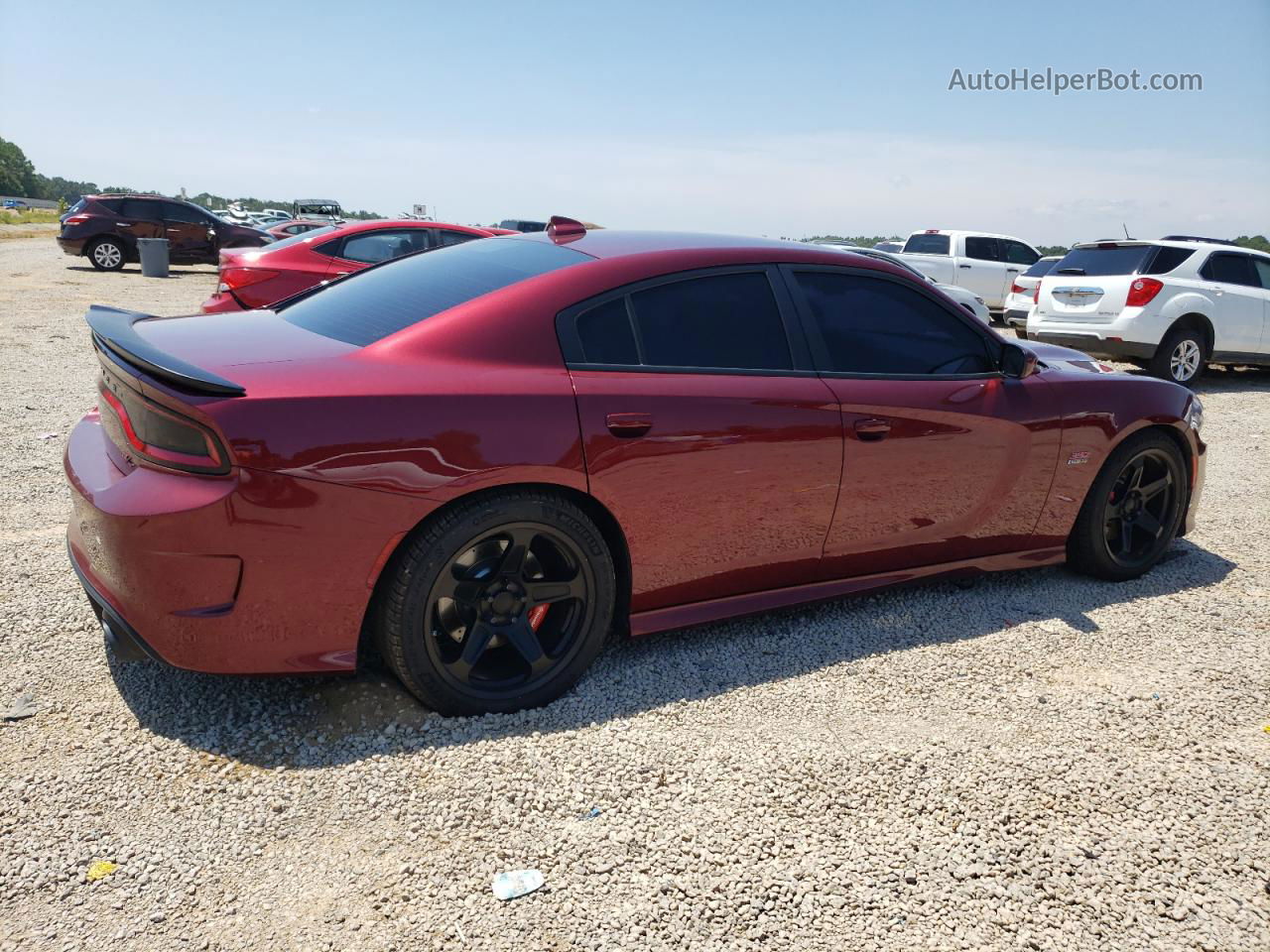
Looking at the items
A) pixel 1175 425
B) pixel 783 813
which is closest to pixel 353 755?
pixel 783 813

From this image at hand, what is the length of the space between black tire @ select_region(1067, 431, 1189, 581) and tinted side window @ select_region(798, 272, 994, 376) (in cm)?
93

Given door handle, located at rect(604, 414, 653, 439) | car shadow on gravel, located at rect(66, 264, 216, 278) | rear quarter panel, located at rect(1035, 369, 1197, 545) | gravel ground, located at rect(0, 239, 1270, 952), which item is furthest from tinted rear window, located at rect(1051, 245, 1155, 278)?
car shadow on gravel, located at rect(66, 264, 216, 278)

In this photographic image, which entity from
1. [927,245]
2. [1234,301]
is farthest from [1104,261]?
[927,245]

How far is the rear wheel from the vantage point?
69.1 feet

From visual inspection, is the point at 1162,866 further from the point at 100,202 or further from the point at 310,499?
the point at 100,202

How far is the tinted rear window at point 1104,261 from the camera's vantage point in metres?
11.3

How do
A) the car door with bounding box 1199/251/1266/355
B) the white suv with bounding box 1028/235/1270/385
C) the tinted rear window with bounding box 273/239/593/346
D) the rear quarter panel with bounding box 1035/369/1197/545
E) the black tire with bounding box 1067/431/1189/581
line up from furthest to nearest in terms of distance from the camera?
the car door with bounding box 1199/251/1266/355 < the white suv with bounding box 1028/235/1270/385 < the black tire with bounding box 1067/431/1189/581 < the rear quarter panel with bounding box 1035/369/1197/545 < the tinted rear window with bounding box 273/239/593/346

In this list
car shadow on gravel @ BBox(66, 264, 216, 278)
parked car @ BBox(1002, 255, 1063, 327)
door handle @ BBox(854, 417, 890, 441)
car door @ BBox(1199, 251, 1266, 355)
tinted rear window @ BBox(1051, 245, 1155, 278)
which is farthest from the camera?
car shadow on gravel @ BBox(66, 264, 216, 278)

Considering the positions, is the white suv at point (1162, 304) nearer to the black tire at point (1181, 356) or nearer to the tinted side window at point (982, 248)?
the black tire at point (1181, 356)

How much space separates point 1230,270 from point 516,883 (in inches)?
500

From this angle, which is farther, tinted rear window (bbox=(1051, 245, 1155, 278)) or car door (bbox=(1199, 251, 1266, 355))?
car door (bbox=(1199, 251, 1266, 355))

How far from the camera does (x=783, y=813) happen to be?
105 inches

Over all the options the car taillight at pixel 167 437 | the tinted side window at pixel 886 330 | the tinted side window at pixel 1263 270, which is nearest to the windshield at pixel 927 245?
the tinted side window at pixel 1263 270

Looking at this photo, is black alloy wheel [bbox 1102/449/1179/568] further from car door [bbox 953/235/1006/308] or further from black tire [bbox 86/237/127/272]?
black tire [bbox 86/237/127/272]
